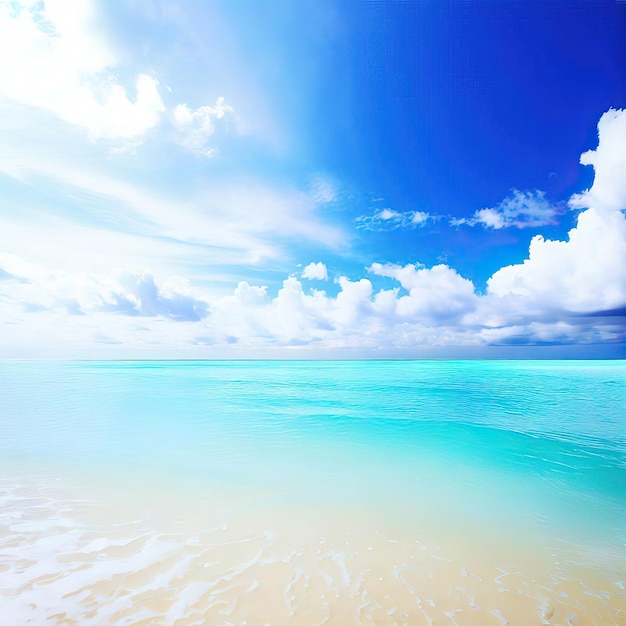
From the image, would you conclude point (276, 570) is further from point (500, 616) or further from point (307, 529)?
point (500, 616)

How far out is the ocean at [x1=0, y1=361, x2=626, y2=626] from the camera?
302 cm

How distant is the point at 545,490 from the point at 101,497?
803 centimetres

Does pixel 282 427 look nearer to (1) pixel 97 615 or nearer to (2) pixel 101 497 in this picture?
(2) pixel 101 497

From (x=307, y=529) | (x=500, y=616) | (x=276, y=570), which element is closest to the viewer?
(x=500, y=616)

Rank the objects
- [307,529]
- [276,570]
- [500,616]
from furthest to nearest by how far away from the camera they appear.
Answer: [307,529], [276,570], [500,616]

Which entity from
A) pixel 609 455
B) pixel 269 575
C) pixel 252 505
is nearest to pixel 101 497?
pixel 252 505

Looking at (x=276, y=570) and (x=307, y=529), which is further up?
(x=276, y=570)

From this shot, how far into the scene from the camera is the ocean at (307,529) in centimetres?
302

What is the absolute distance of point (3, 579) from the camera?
3.15 m

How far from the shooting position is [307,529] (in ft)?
14.5

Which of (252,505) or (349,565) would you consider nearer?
(349,565)

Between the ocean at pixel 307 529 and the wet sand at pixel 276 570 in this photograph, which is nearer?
the wet sand at pixel 276 570

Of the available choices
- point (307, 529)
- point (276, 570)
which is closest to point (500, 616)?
point (276, 570)

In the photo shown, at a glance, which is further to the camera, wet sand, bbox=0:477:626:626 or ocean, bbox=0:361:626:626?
ocean, bbox=0:361:626:626
